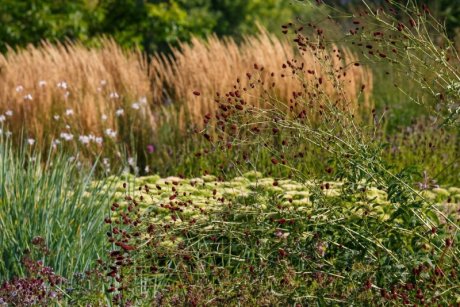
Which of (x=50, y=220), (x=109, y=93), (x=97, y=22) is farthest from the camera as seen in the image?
(x=97, y=22)

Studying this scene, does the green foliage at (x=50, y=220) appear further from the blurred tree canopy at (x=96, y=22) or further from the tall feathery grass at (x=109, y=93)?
Result: the blurred tree canopy at (x=96, y=22)

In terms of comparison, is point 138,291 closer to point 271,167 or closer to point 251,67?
point 271,167

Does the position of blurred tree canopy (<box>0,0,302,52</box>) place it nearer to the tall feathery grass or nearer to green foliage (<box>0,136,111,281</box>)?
the tall feathery grass

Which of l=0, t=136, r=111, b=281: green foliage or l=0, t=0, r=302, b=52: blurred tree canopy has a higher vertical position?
l=0, t=136, r=111, b=281: green foliage

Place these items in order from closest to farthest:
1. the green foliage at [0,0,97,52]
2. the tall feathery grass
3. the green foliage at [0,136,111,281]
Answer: the green foliage at [0,136,111,281]
the tall feathery grass
the green foliage at [0,0,97,52]

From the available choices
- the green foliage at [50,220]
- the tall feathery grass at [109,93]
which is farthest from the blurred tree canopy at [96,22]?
the green foliage at [50,220]

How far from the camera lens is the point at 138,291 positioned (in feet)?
16.2

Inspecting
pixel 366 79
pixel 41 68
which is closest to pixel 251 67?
pixel 366 79

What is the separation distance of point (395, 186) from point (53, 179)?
2460 millimetres

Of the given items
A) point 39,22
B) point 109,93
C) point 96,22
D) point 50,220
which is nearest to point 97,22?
point 96,22

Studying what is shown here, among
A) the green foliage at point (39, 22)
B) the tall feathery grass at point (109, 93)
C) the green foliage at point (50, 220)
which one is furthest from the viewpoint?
the green foliage at point (39, 22)

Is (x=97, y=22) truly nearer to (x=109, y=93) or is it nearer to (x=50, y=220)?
(x=109, y=93)

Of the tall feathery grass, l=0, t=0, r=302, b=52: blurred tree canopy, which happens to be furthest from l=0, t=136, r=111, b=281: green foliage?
l=0, t=0, r=302, b=52: blurred tree canopy

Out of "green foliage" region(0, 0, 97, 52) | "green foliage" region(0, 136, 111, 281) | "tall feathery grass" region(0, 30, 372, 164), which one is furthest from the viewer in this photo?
"green foliage" region(0, 0, 97, 52)
